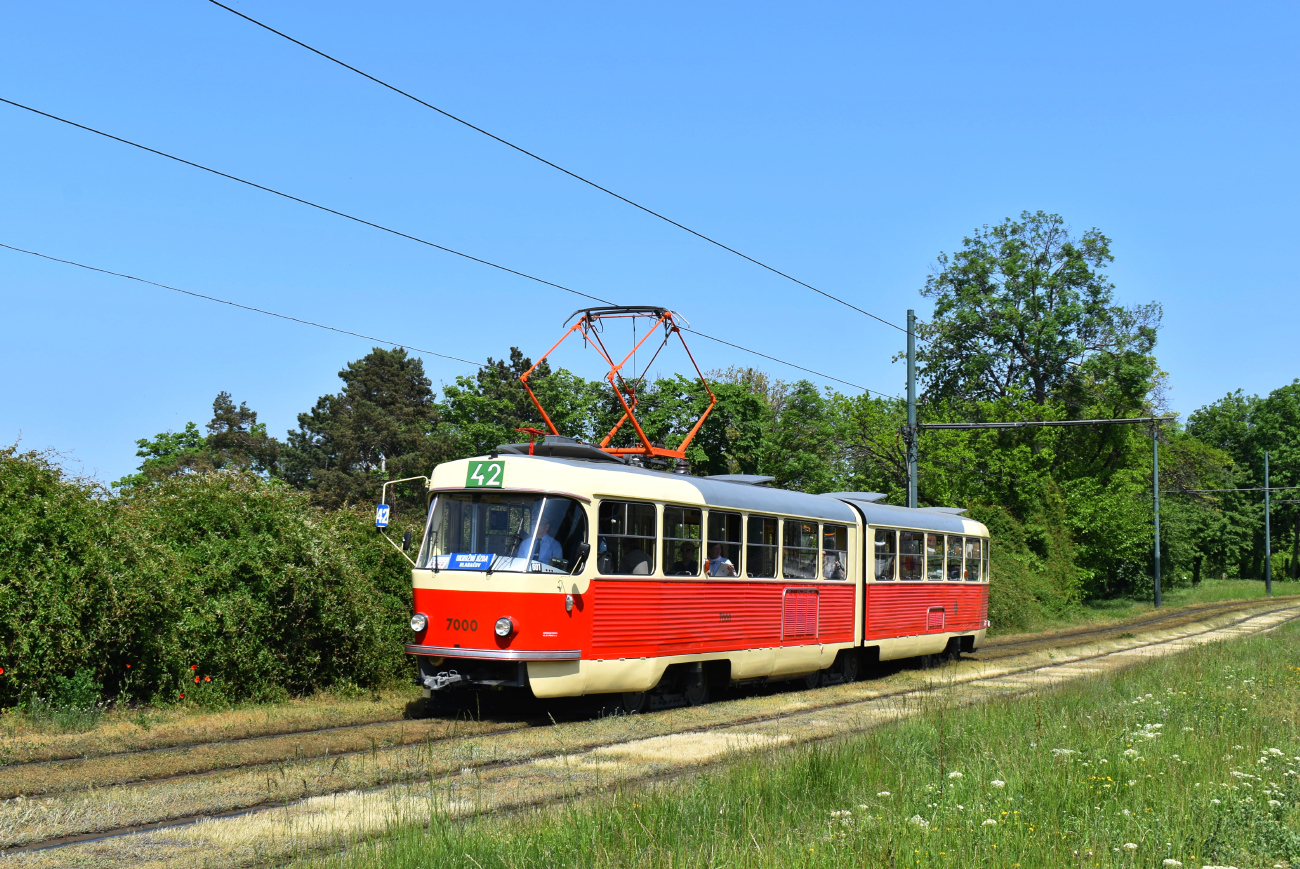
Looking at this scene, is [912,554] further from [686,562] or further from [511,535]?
[511,535]

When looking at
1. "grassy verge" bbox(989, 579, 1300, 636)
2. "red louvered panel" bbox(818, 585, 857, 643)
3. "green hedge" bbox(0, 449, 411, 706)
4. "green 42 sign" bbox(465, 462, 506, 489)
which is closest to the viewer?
"green hedge" bbox(0, 449, 411, 706)

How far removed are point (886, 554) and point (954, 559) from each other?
3575mm

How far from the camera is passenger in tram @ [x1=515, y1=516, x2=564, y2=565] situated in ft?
41.1

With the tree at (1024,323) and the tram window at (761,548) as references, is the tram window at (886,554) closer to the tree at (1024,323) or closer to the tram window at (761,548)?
the tram window at (761,548)

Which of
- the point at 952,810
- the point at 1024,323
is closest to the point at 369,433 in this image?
the point at 1024,323

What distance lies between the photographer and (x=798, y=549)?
16.9 metres

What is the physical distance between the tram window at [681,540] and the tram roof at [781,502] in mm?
373

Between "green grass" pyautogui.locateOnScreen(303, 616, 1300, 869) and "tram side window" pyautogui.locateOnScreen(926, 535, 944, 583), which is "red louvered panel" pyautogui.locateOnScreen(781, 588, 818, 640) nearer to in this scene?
"tram side window" pyautogui.locateOnScreen(926, 535, 944, 583)

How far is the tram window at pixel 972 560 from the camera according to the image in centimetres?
2314

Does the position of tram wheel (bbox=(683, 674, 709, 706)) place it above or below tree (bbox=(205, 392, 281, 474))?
below

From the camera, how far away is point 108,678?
39.7ft

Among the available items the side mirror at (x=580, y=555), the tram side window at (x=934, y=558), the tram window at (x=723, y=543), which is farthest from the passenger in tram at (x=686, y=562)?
the tram side window at (x=934, y=558)

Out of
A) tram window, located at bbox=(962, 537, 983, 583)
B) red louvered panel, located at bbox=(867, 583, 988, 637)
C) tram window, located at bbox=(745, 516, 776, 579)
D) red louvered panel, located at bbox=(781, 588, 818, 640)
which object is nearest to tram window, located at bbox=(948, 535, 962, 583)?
red louvered panel, located at bbox=(867, 583, 988, 637)

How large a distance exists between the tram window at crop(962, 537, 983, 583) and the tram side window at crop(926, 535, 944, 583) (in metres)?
1.38
